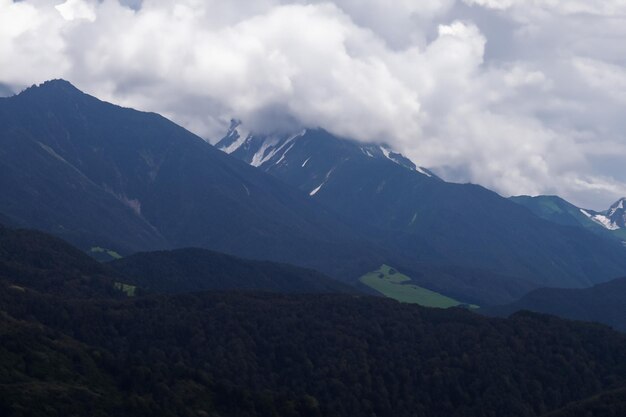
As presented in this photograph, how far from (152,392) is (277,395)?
72.3 ft

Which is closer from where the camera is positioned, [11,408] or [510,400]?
[11,408]

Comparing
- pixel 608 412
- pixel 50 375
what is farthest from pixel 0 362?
pixel 608 412

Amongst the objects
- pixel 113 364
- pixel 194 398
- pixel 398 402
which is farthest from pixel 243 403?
pixel 398 402

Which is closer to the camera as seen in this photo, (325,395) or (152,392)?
(152,392)

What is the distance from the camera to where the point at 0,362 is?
146m

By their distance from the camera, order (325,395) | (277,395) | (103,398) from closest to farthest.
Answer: (103,398)
(277,395)
(325,395)

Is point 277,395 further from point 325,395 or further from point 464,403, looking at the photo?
point 464,403

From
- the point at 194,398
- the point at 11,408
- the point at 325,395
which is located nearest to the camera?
the point at 11,408

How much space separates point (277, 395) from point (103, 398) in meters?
31.8

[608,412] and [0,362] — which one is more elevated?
[608,412]

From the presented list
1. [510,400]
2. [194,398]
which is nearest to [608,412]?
[510,400]

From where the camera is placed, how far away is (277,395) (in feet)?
544

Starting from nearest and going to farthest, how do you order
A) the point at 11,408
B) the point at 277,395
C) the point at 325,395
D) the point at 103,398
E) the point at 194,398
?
1. the point at 11,408
2. the point at 103,398
3. the point at 194,398
4. the point at 277,395
5. the point at 325,395

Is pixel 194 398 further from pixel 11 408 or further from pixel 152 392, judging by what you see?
pixel 11 408
